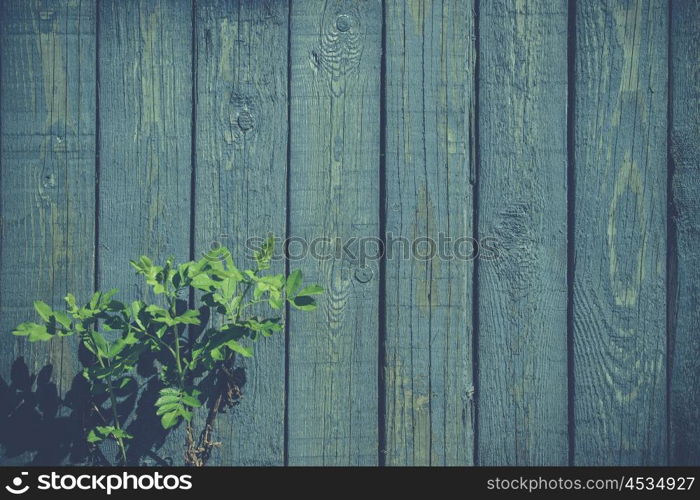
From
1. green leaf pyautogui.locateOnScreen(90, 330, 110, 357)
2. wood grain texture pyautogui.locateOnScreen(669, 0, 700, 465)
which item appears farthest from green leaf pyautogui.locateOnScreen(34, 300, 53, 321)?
wood grain texture pyautogui.locateOnScreen(669, 0, 700, 465)

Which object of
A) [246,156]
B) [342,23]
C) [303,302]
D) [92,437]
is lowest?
[92,437]

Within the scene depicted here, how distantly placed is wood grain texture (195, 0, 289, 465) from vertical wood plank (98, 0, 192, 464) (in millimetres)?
55

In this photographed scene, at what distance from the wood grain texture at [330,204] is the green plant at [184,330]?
137mm

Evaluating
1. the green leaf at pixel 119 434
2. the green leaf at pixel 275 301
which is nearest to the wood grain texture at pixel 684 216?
the green leaf at pixel 275 301

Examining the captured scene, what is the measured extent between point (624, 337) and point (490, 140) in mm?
699

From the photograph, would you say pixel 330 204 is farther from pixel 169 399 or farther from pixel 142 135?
pixel 169 399

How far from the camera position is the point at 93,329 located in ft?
7.36

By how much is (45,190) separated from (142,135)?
A: 324 mm

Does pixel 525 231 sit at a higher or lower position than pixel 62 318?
higher

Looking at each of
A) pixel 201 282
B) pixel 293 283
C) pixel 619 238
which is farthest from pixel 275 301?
pixel 619 238

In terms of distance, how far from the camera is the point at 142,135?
2252 millimetres

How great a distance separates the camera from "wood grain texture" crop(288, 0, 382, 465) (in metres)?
2.25
